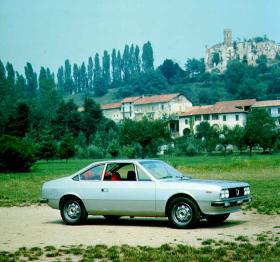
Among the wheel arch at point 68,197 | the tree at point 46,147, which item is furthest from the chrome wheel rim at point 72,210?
the tree at point 46,147

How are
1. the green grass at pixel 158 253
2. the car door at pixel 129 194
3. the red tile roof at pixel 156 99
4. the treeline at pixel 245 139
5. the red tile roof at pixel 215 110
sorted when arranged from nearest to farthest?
the green grass at pixel 158 253 → the car door at pixel 129 194 → the treeline at pixel 245 139 → the red tile roof at pixel 215 110 → the red tile roof at pixel 156 99

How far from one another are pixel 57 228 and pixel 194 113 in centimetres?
12746

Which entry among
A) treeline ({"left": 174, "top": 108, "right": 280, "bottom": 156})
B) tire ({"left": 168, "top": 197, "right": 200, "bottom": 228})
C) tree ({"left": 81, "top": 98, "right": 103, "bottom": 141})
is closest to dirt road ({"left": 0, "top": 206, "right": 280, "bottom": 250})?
tire ({"left": 168, "top": 197, "right": 200, "bottom": 228})

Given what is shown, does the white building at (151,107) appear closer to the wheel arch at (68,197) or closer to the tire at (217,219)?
the wheel arch at (68,197)

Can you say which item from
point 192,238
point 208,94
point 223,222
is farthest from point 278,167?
point 208,94

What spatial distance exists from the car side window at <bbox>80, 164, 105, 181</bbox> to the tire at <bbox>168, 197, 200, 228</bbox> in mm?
2360

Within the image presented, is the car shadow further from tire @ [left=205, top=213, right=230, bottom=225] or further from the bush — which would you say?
the bush

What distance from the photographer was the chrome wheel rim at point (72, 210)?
15203 mm

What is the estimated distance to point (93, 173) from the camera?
50.4ft

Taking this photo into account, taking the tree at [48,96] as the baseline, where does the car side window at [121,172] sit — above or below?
below

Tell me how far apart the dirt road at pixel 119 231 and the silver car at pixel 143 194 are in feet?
1.20

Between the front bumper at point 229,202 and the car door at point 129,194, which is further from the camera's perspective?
the car door at point 129,194

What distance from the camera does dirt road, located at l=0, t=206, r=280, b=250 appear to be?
12.1 m

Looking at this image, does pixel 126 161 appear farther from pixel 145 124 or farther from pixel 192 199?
pixel 145 124
